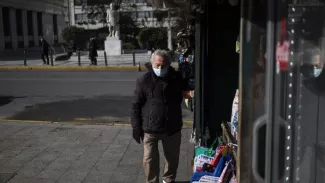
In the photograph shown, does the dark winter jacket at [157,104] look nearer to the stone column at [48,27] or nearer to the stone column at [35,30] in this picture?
the stone column at [35,30]

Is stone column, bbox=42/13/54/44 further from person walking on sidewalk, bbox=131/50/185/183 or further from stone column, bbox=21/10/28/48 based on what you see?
person walking on sidewalk, bbox=131/50/185/183

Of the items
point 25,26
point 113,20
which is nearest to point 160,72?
point 113,20

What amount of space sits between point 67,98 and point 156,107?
7887mm

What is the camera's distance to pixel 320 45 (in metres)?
1.63

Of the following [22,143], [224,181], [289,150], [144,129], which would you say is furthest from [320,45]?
[22,143]

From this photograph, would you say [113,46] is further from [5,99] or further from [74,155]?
[74,155]

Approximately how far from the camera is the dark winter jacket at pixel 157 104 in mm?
3957

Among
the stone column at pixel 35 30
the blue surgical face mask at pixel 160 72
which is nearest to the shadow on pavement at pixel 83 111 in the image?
the blue surgical face mask at pixel 160 72

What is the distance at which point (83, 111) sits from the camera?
9.47m

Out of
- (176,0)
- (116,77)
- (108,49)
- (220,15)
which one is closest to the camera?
(176,0)

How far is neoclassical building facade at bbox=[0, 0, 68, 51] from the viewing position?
47.4 metres

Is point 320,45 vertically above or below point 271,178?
above

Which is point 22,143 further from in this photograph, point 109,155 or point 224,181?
point 224,181

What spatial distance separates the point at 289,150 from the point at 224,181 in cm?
195
